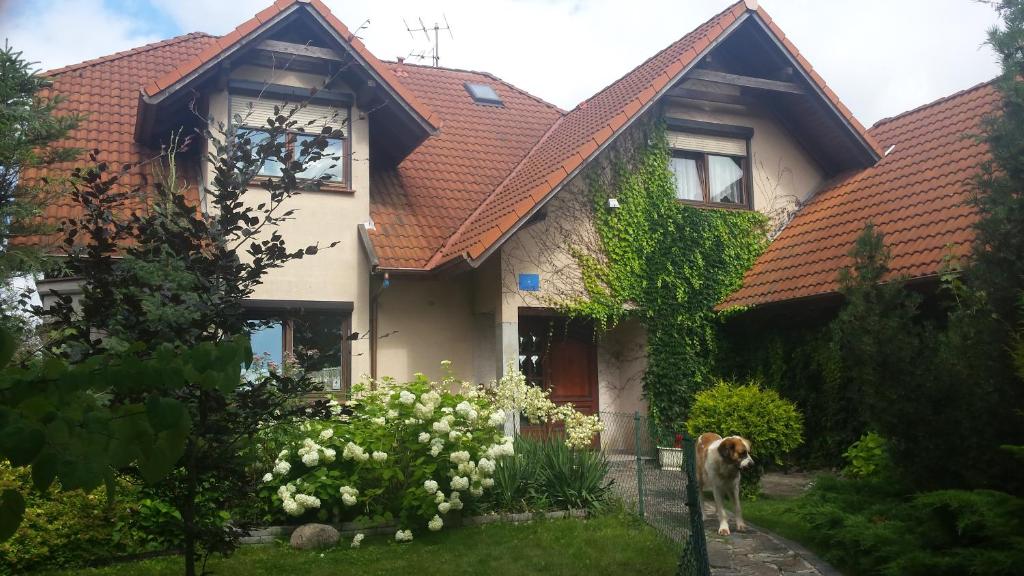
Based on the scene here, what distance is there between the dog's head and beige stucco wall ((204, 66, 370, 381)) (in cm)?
579

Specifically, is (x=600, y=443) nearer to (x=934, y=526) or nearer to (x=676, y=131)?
(x=934, y=526)

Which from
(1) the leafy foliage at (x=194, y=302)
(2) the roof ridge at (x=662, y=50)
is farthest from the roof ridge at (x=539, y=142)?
(1) the leafy foliage at (x=194, y=302)

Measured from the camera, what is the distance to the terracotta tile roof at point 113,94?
13.0 metres

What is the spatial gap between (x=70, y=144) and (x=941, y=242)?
Result: 1246cm

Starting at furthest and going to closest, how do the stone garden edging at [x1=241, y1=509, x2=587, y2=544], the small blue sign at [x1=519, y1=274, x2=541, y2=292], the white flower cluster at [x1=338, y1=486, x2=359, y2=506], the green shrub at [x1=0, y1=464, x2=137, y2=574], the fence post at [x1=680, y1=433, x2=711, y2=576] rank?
the small blue sign at [x1=519, y1=274, x2=541, y2=292] → the stone garden edging at [x1=241, y1=509, x2=587, y2=544] → the white flower cluster at [x1=338, y1=486, x2=359, y2=506] → the green shrub at [x1=0, y1=464, x2=137, y2=574] → the fence post at [x1=680, y1=433, x2=711, y2=576]

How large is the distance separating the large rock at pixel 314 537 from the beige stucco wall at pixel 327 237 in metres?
4.11

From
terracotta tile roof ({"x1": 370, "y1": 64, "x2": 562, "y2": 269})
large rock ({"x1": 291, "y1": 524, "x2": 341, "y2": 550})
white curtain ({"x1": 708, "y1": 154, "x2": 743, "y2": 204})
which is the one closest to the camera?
large rock ({"x1": 291, "y1": 524, "x2": 341, "y2": 550})

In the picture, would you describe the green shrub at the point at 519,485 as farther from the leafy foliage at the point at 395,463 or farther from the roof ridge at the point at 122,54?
the roof ridge at the point at 122,54

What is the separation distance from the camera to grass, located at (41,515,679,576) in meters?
7.44

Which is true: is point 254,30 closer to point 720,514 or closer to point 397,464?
point 397,464

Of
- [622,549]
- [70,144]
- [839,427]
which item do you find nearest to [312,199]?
[70,144]

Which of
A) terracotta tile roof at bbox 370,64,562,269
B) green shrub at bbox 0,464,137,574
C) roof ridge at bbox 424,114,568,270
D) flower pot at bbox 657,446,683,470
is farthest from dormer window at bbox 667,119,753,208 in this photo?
green shrub at bbox 0,464,137,574

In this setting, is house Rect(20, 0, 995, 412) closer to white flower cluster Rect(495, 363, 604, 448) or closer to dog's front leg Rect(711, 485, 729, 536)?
white flower cluster Rect(495, 363, 604, 448)

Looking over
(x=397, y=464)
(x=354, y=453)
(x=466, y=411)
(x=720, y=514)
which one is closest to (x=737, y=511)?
(x=720, y=514)
